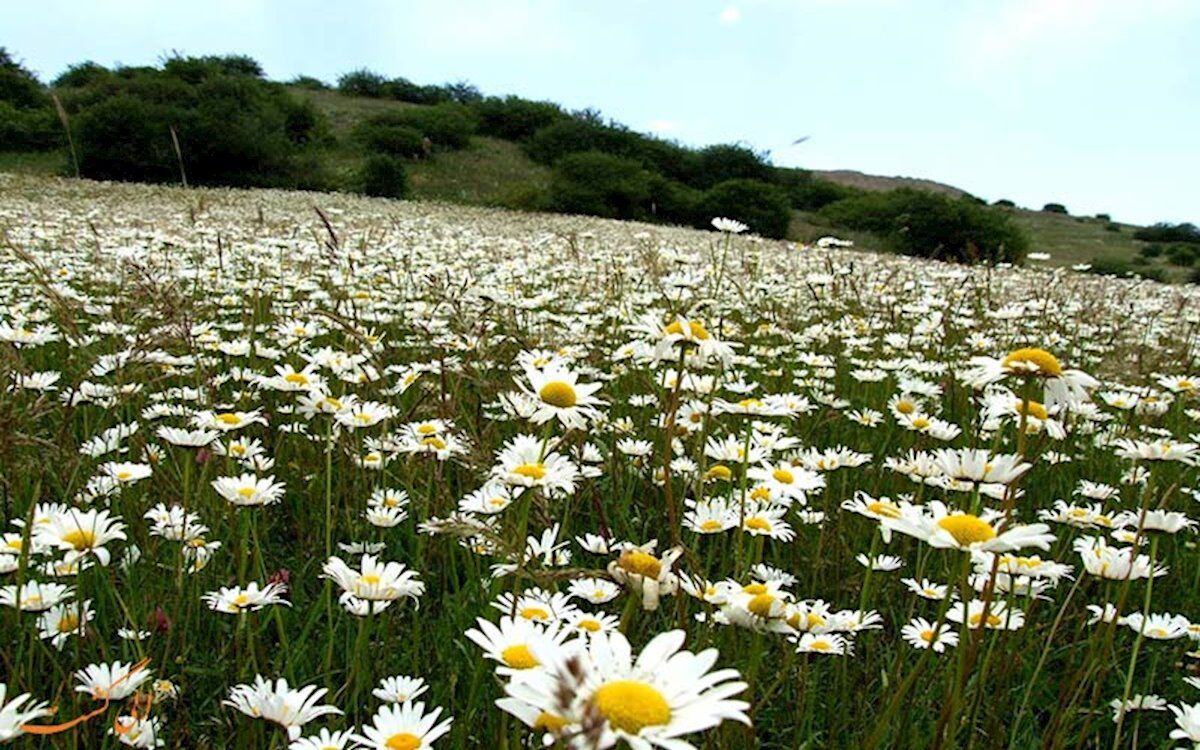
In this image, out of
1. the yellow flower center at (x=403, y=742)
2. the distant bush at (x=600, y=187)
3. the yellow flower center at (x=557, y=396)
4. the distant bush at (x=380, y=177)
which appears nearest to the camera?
the yellow flower center at (x=403, y=742)

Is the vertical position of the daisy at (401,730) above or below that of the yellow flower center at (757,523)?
below

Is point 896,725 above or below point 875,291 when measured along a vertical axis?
below

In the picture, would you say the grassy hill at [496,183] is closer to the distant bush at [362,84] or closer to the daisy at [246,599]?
the distant bush at [362,84]

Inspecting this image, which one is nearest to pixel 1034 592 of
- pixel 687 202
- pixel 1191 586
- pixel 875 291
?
pixel 1191 586

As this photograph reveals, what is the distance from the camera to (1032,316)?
5.97 meters

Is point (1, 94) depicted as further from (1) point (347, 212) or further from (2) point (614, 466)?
(2) point (614, 466)

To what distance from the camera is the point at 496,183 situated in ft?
99.3

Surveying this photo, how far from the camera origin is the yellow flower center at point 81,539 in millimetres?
1455

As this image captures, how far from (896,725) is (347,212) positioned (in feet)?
43.5

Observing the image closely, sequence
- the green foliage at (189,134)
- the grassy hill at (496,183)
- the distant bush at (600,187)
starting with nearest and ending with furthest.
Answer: the green foliage at (189,134) → the grassy hill at (496,183) → the distant bush at (600,187)

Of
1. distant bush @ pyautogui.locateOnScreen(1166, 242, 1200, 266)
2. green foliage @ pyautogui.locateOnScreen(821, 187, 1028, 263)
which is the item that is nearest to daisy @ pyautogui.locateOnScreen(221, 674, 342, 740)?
green foliage @ pyautogui.locateOnScreen(821, 187, 1028, 263)

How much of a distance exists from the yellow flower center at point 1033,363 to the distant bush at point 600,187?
80.1 ft

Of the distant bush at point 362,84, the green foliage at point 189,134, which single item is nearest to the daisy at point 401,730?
the green foliage at point 189,134

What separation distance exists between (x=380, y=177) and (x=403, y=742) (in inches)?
1024
